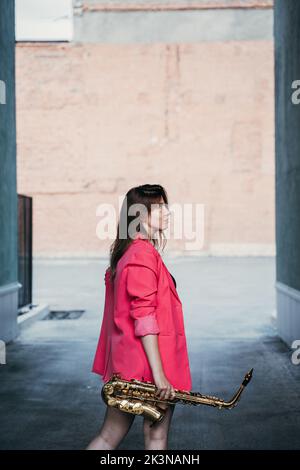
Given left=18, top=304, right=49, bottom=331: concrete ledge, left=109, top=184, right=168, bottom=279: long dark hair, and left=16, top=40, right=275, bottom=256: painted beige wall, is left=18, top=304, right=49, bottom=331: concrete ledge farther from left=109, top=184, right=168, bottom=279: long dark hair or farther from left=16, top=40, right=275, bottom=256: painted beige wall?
left=16, top=40, right=275, bottom=256: painted beige wall

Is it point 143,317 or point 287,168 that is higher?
point 287,168

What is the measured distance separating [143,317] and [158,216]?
0.41m

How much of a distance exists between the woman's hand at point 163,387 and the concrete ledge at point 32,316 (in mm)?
6037

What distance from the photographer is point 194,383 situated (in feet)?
17.9

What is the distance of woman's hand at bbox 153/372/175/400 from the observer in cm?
238

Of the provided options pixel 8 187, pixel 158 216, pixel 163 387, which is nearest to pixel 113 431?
pixel 163 387

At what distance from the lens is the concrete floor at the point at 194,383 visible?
3.99 metres

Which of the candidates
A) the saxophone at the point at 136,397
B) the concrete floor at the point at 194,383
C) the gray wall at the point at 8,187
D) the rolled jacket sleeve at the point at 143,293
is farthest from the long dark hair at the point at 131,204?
the gray wall at the point at 8,187

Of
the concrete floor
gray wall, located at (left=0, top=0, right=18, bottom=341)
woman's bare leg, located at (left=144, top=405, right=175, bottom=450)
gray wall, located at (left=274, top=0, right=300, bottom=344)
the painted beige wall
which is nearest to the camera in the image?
woman's bare leg, located at (left=144, top=405, right=175, bottom=450)

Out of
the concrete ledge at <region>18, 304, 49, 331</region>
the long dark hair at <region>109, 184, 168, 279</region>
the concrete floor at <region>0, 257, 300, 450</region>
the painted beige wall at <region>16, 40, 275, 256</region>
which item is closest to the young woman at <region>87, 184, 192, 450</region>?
the long dark hair at <region>109, 184, 168, 279</region>

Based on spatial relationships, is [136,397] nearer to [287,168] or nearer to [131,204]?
[131,204]

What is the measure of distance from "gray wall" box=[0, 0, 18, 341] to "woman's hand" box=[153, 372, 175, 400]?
475 centimetres
